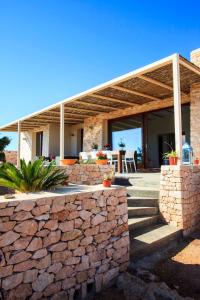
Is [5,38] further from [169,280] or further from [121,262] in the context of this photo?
[169,280]

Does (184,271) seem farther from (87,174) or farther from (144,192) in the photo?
(87,174)

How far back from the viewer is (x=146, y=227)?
180 inches

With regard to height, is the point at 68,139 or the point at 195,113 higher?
the point at 195,113

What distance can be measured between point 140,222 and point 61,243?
2117mm

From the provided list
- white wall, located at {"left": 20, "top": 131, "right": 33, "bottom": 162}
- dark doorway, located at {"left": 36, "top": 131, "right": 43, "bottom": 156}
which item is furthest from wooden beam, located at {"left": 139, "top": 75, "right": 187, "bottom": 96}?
white wall, located at {"left": 20, "top": 131, "right": 33, "bottom": 162}

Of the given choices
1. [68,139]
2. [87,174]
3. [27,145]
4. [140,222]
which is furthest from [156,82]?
[27,145]

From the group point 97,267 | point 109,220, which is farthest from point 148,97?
point 97,267

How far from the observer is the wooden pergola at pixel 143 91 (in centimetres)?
512

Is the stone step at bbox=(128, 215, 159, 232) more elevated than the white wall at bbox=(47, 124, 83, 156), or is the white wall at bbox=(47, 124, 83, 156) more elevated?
the white wall at bbox=(47, 124, 83, 156)

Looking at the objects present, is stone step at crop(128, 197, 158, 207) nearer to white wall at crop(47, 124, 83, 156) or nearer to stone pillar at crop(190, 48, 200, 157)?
stone pillar at crop(190, 48, 200, 157)

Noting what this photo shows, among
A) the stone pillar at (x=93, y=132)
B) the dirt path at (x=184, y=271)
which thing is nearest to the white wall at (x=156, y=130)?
the stone pillar at (x=93, y=132)

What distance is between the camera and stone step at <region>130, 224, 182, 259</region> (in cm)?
374

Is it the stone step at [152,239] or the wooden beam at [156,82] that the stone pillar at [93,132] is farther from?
the stone step at [152,239]

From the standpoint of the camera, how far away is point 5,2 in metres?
5.80
